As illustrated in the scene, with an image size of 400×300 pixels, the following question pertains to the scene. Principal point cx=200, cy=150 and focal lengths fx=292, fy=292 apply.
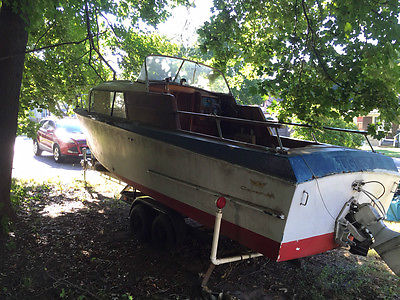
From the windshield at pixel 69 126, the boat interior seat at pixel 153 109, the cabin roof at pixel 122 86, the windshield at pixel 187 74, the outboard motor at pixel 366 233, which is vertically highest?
the windshield at pixel 187 74

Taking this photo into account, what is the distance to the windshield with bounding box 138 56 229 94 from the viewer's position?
17.5 feet

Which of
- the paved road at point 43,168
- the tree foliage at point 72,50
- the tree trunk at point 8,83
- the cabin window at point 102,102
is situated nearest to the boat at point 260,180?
the cabin window at point 102,102

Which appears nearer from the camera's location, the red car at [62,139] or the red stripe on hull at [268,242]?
the red stripe on hull at [268,242]

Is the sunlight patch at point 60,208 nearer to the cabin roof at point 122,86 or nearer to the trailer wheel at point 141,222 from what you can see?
the trailer wheel at point 141,222

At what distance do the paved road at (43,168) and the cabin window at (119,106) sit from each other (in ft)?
14.1

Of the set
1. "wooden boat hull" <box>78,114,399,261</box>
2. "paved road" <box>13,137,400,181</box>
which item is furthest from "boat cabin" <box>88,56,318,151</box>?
"paved road" <box>13,137,400,181</box>

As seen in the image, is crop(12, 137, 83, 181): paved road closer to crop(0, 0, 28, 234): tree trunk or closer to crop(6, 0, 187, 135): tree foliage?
crop(6, 0, 187, 135): tree foliage

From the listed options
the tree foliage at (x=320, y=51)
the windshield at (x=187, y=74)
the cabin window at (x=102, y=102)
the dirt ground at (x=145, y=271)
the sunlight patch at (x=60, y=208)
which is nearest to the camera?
the dirt ground at (x=145, y=271)

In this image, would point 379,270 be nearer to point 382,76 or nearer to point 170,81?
point 382,76

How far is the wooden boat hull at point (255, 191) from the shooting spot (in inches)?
109

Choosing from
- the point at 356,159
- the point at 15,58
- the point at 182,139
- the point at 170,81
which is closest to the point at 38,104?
the point at 15,58

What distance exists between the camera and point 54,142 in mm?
11117

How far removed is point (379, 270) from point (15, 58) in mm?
6517

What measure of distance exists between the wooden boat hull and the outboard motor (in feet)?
0.40
